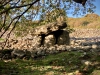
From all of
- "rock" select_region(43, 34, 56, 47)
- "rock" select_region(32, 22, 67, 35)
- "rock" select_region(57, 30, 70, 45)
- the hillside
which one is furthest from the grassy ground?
the hillside

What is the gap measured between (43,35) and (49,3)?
13.1m

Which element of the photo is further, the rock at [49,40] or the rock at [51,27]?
the rock at [49,40]

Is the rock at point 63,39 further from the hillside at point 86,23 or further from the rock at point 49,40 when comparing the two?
the hillside at point 86,23

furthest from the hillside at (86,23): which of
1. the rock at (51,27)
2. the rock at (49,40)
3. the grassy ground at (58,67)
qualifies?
the grassy ground at (58,67)

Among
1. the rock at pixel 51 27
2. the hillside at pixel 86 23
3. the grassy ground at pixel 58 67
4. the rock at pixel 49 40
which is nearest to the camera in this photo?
the grassy ground at pixel 58 67

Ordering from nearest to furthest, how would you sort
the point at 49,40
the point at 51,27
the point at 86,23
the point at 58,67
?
the point at 58,67 → the point at 51,27 → the point at 49,40 → the point at 86,23

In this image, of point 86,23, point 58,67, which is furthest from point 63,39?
point 86,23

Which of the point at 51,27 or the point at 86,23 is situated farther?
the point at 86,23

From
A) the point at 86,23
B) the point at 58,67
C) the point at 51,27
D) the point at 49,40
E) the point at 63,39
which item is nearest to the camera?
the point at 58,67

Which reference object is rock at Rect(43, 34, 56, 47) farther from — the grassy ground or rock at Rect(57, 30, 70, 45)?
the grassy ground

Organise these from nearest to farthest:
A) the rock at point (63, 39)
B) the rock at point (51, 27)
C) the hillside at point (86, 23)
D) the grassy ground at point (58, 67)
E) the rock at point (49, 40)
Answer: the grassy ground at point (58, 67), the rock at point (51, 27), the rock at point (49, 40), the rock at point (63, 39), the hillside at point (86, 23)

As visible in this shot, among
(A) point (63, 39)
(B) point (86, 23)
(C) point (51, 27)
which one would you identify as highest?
(C) point (51, 27)

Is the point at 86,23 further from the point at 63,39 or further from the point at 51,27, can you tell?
the point at 51,27

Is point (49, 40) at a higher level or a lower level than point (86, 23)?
higher
